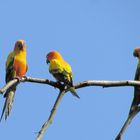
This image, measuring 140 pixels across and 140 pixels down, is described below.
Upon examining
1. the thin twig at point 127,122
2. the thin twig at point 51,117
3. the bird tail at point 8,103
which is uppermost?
the thin twig at point 51,117

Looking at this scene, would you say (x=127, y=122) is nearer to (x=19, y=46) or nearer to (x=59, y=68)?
(x=59, y=68)

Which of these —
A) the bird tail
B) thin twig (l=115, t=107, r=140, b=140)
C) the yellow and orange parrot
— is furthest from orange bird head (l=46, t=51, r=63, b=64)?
thin twig (l=115, t=107, r=140, b=140)

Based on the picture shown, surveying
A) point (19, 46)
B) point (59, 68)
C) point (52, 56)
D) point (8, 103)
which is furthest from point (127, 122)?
point (19, 46)

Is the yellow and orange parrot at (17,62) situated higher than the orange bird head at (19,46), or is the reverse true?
the orange bird head at (19,46)

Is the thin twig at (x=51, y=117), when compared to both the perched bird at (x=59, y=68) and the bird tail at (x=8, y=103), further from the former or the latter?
the perched bird at (x=59, y=68)

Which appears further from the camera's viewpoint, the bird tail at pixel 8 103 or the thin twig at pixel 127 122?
the bird tail at pixel 8 103

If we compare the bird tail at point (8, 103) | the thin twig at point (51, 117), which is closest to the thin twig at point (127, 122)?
the thin twig at point (51, 117)

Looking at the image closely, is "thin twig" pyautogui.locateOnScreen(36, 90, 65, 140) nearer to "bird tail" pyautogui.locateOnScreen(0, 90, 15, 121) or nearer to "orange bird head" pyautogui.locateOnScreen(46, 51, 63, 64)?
"bird tail" pyautogui.locateOnScreen(0, 90, 15, 121)

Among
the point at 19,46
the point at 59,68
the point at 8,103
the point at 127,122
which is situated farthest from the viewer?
the point at 19,46

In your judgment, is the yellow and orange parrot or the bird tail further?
the yellow and orange parrot

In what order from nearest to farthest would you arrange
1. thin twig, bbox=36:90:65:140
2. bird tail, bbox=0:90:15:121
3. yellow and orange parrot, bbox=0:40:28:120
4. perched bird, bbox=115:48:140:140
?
1. thin twig, bbox=36:90:65:140
2. perched bird, bbox=115:48:140:140
3. bird tail, bbox=0:90:15:121
4. yellow and orange parrot, bbox=0:40:28:120

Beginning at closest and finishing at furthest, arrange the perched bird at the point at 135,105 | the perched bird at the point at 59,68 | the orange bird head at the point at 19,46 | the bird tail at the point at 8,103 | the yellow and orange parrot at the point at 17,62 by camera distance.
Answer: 1. the perched bird at the point at 135,105
2. the bird tail at the point at 8,103
3. the perched bird at the point at 59,68
4. the yellow and orange parrot at the point at 17,62
5. the orange bird head at the point at 19,46

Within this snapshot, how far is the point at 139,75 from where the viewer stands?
7.56 meters

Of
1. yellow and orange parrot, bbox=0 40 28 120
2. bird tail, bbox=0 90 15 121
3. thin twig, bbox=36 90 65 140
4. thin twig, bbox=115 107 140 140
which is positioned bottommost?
thin twig, bbox=115 107 140 140
